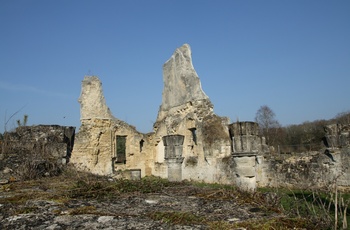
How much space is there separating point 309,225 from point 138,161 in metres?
19.0

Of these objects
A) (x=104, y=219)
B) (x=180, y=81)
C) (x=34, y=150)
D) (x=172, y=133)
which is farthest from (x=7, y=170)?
(x=180, y=81)

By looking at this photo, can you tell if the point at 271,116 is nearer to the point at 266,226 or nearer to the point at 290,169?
the point at 290,169

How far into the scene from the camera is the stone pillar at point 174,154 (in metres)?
11.0

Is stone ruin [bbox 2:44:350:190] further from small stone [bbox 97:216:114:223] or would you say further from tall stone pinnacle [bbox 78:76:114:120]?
small stone [bbox 97:216:114:223]

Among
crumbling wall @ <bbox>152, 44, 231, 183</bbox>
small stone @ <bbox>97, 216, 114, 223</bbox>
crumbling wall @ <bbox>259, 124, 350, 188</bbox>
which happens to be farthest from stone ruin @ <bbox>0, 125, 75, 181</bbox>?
crumbling wall @ <bbox>152, 44, 231, 183</bbox>

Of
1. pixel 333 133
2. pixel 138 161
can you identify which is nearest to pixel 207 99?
pixel 138 161

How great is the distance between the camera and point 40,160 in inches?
329

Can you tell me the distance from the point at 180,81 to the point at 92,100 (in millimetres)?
5499

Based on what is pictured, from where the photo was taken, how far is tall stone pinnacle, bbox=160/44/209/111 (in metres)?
20.3

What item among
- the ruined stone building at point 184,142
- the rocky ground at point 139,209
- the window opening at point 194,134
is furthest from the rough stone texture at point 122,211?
the window opening at point 194,134

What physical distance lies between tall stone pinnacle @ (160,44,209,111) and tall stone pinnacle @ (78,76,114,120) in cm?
432

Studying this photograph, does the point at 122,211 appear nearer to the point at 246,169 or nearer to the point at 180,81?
the point at 246,169

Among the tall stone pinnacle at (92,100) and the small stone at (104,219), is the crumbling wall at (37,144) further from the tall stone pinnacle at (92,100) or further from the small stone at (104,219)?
the tall stone pinnacle at (92,100)

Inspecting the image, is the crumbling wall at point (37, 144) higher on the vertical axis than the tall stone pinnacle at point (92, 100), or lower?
lower
